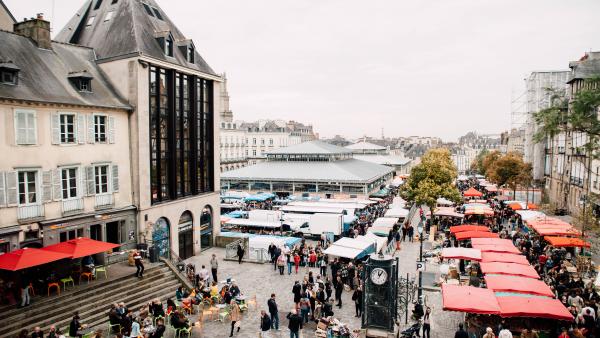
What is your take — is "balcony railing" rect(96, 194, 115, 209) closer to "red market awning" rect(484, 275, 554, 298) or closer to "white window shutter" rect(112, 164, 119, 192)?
"white window shutter" rect(112, 164, 119, 192)

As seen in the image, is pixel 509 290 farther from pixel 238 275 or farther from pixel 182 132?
pixel 182 132

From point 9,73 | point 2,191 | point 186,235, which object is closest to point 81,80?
point 9,73

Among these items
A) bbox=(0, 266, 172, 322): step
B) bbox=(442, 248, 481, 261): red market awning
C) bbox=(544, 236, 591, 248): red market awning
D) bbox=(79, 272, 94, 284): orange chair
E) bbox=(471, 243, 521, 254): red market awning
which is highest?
bbox=(544, 236, 591, 248): red market awning

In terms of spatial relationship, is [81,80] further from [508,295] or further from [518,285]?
[518,285]

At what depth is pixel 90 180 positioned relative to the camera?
2055 centimetres

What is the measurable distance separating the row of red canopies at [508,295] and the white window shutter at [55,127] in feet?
55.9

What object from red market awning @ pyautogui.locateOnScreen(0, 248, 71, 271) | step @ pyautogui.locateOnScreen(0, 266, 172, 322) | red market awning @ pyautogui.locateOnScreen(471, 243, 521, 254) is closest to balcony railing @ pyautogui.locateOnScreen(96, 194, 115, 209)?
step @ pyautogui.locateOnScreen(0, 266, 172, 322)

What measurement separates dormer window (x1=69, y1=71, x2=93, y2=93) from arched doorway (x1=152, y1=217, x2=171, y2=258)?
312 inches

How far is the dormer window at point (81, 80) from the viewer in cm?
2073

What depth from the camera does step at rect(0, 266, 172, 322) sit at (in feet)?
49.1

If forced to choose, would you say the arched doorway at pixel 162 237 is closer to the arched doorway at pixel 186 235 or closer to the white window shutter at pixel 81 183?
the arched doorway at pixel 186 235

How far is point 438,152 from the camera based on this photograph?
2125 inches

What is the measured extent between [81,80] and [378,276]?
1675 cm

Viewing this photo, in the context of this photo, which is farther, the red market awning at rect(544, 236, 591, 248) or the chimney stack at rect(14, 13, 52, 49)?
the red market awning at rect(544, 236, 591, 248)
